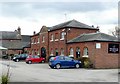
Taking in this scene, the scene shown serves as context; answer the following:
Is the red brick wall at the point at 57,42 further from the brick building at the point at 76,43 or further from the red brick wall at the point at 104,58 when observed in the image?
the red brick wall at the point at 104,58

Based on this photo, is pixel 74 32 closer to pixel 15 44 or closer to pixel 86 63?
pixel 86 63

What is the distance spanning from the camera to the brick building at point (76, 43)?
35406 millimetres

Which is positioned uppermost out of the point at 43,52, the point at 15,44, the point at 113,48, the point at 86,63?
the point at 15,44

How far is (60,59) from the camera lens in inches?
1347

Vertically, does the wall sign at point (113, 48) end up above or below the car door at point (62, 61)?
above

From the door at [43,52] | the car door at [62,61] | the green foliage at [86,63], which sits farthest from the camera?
the door at [43,52]

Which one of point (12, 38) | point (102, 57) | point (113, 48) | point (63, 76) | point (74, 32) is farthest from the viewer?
point (12, 38)

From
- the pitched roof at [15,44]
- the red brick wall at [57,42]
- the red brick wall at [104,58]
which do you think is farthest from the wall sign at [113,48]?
the pitched roof at [15,44]

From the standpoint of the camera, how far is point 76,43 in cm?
4084

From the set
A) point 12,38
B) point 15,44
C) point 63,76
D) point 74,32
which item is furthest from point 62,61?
point 12,38

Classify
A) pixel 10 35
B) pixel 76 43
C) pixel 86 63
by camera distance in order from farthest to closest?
1. pixel 10 35
2. pixel 76 43
3. pixel 86 63

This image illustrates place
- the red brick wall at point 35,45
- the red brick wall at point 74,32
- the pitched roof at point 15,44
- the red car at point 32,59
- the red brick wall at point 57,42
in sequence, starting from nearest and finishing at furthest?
the red brick wall at point 74,32
the red brick wall at point 57,42
the red car at point 32,59
the red brick wall at point 35,45
the pitched roof at point 15,44

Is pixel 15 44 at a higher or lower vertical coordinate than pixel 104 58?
higher

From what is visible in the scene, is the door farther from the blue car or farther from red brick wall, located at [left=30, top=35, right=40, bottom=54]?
the blue car
